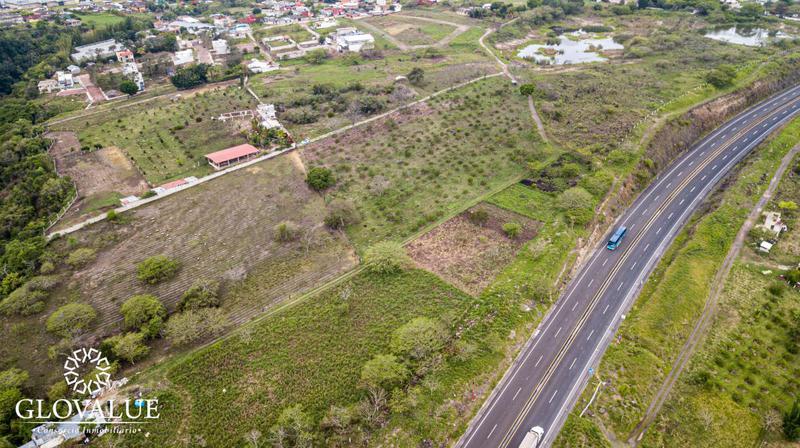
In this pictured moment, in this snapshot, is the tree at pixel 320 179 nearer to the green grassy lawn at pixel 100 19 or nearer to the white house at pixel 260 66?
the white house at pixel 260 66

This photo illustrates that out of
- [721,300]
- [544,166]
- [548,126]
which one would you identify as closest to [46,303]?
[544,166]

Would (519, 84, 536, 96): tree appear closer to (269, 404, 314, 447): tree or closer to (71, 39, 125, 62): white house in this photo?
(269, 404, 314, 447): tree

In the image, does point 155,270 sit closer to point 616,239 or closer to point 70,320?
point 70,320

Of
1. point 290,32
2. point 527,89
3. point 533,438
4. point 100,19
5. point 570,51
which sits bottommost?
point 100,19

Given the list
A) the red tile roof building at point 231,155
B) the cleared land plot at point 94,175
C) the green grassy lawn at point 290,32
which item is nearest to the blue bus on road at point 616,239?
the red tile roof building at point 231,155

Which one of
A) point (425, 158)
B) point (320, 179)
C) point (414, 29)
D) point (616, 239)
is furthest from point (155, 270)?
point (414, 29)

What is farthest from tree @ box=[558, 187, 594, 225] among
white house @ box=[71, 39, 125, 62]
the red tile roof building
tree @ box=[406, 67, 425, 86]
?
white house @ box=[71, 39, 125, 62]

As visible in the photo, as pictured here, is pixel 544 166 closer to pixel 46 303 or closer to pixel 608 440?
pixel 608 440
